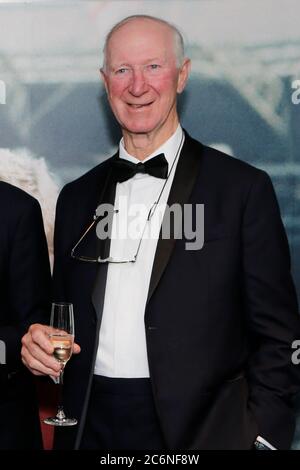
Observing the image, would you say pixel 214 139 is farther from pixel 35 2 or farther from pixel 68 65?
pixel 35 2

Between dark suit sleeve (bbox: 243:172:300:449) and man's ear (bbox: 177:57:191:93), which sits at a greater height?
man's ear (bbox: 177:57:191:93)

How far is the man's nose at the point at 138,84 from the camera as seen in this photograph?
10.5 ft

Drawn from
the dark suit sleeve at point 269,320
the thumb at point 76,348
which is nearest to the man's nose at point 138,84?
the dark suit sleeve at point 269,320

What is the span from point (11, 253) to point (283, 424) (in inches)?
45.1

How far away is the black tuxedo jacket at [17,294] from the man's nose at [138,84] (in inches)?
22.4

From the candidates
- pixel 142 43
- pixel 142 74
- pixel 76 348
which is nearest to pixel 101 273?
pixel 76 348

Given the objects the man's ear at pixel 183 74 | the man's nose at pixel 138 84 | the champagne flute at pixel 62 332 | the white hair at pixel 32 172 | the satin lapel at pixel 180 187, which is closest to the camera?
the champagne flute at pixel 62 332

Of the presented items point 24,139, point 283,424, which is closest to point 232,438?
point 283,424

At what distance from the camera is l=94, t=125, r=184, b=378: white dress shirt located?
304cm

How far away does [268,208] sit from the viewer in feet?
9.99

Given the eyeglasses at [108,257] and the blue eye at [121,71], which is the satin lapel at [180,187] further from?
the blue eye at [121,71]

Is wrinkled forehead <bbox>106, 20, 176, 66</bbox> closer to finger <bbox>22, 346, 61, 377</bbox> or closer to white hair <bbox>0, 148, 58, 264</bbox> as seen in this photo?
white hair <bbox>0, 148, 58, 264</bbox>

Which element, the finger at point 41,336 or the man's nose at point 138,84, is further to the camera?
the man's nose at point 138,84

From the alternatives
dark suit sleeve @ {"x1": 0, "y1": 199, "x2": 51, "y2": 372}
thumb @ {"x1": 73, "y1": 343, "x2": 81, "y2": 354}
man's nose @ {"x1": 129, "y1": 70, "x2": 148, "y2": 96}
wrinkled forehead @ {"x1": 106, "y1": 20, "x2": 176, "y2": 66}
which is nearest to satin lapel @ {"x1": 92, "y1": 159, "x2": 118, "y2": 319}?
thumb @ {"x1": 73, "y1": 343, "x2": 81, "y2": 354}
